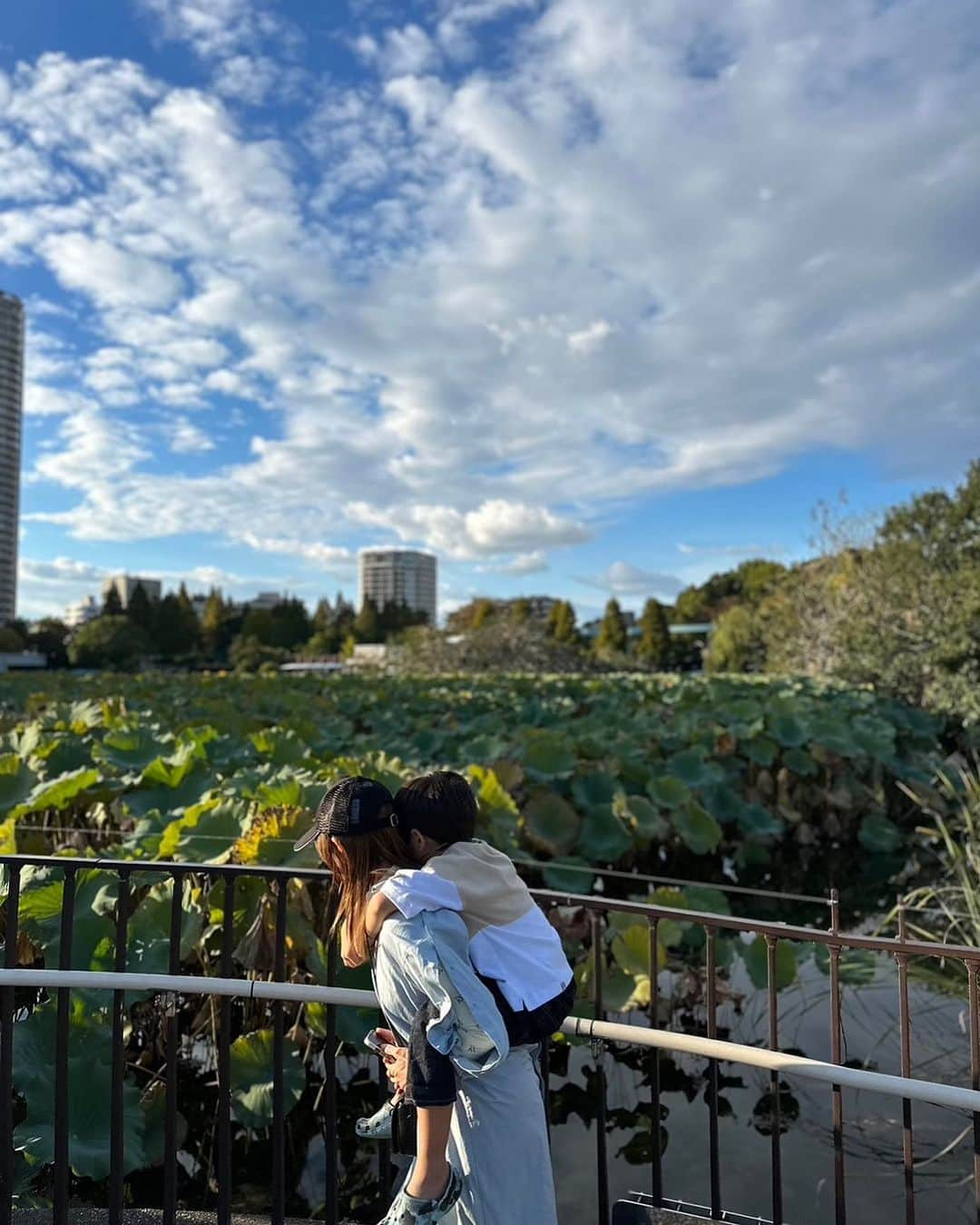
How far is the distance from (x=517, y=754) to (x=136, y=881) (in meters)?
3.98

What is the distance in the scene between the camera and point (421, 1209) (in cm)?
149

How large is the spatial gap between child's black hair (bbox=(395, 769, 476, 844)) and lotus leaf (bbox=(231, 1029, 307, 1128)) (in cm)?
172

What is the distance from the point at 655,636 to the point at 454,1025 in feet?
156

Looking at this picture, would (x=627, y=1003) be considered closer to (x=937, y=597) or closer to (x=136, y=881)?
(x=136, y=881)

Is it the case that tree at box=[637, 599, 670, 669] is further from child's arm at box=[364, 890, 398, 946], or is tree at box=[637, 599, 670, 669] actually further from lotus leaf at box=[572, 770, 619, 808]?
child's arm at box=[364, 890, 398, 946]

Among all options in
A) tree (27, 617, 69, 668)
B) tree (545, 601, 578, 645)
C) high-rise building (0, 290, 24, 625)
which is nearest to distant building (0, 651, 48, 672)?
tree (27, 617, 69, 668)

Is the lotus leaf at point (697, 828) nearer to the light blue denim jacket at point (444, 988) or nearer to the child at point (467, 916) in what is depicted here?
the child at point (467, 916)

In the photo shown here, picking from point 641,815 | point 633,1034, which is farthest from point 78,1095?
point 641,815

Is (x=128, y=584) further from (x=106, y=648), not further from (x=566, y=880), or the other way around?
(x=566, y=880)

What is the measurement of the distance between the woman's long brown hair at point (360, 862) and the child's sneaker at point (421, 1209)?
1.26 ft

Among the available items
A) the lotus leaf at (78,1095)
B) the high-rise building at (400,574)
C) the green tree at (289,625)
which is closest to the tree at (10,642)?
the green tree at (289,625)

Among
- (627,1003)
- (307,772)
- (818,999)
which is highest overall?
(307,772)

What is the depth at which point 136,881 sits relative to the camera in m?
3.21

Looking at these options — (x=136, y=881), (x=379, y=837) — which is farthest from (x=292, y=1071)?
(x=379, y=837)
